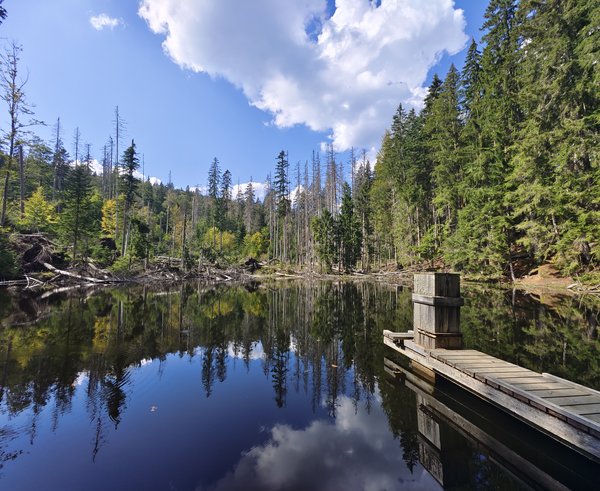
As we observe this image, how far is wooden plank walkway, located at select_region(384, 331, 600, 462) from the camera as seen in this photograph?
3438mm

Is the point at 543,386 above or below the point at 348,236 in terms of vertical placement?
below

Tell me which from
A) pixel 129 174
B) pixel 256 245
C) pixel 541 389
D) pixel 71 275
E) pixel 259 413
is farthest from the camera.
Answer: pixel 256 245

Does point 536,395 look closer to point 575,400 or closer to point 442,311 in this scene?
point 575,400

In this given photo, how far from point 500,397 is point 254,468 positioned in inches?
151

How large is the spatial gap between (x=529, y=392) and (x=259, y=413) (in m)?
4.37

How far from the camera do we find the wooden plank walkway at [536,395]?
11.3 feet

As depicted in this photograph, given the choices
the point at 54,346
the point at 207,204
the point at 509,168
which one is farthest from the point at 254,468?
the point at 207,204

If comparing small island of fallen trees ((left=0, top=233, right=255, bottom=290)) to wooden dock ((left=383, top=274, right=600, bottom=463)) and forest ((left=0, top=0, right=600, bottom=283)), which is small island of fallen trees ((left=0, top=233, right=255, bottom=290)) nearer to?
forest ((left=0, top=0, right=600, bottom=283))

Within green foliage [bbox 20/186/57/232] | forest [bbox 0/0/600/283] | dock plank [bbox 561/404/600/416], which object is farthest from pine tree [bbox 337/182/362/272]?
dock plank [bbox 561/404/600/416]

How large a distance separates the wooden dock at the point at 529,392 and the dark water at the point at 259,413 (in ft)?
1.38

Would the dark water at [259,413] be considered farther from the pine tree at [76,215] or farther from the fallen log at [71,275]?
the pine tree at [76,215]

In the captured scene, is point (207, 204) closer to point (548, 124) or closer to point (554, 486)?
point (548, 124)

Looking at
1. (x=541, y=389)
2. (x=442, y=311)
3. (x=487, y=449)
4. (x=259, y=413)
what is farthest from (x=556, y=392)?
(x=259, y=413)

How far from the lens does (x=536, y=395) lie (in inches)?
158
